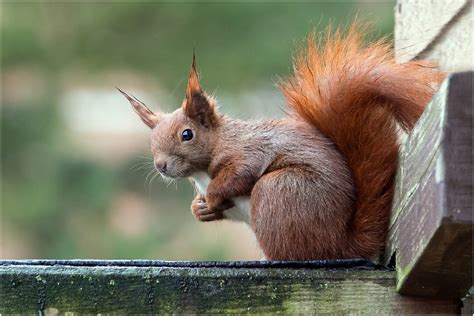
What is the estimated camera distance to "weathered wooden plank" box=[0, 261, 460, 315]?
1.35 metres

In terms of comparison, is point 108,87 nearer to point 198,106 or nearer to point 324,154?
point 198,106

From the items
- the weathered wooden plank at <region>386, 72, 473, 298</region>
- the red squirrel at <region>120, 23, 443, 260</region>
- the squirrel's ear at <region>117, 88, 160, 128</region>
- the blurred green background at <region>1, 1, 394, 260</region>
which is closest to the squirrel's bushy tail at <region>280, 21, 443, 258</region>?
the red squirrel at <region>120, 23, 443, 260</region>

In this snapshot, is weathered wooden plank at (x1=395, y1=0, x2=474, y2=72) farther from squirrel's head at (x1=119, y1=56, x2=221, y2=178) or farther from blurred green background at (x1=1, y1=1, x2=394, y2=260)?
blurred green background at (x1=1, y1=1, x2=394, y2=260)

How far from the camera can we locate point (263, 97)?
629 centimetres

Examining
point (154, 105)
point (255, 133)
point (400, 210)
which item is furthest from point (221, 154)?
point (154, 105)

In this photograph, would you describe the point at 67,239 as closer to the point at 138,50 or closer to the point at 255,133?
the point at 138,50

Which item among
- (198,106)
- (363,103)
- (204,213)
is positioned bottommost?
(204,213)

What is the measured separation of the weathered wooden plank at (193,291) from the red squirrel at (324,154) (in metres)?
0.21

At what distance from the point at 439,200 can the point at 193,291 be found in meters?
0.38

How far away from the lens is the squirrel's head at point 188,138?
192cm

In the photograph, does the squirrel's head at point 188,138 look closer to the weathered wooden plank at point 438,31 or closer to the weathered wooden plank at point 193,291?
the weathered wooden plank at point 438,31

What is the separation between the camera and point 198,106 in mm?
1921

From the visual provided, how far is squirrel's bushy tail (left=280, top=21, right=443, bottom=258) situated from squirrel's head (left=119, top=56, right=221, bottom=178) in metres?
0.20

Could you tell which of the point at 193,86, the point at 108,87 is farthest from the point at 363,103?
the point at 108,87
